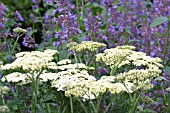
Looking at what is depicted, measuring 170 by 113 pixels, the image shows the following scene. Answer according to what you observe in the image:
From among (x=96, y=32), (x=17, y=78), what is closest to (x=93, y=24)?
(x=96, y=32)

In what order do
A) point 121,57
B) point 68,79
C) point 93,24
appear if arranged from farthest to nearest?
point 93,24, point 121,57, point 68,79

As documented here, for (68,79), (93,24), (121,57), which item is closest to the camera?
(68,79)

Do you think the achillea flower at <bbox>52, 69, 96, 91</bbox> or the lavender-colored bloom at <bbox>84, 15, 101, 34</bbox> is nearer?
the achillea flower at <bbox>52, 69, 96, 91</bbox>

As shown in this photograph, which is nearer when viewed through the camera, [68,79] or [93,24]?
[68,79]

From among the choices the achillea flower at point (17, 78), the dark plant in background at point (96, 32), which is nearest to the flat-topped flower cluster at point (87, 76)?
the achillea flower at point (17, 78)

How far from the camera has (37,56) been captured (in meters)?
2.52

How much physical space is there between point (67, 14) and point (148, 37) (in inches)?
41.3

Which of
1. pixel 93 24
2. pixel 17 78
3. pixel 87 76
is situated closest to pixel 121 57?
pixel 87 76

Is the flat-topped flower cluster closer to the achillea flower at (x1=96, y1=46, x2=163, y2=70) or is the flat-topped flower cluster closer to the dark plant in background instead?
the achillea flower at (x1=96, y1=46, x2=163, y2=70)

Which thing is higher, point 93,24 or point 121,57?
point 93,24

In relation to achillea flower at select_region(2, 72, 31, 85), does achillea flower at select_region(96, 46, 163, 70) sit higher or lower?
higher

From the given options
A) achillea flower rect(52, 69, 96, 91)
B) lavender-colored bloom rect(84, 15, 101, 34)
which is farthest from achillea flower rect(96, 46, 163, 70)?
lavender-colored bloom rect(84, 15, 101, 34)

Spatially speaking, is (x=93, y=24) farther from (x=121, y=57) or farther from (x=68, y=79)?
(x=68, y=79)

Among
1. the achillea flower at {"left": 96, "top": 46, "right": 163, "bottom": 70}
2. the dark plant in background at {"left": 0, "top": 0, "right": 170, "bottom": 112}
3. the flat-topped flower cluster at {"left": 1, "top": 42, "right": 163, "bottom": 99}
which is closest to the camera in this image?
the flat-topped flower cluster at {"left": 1, "top": 42, "right": 163, "bottom": 99}
